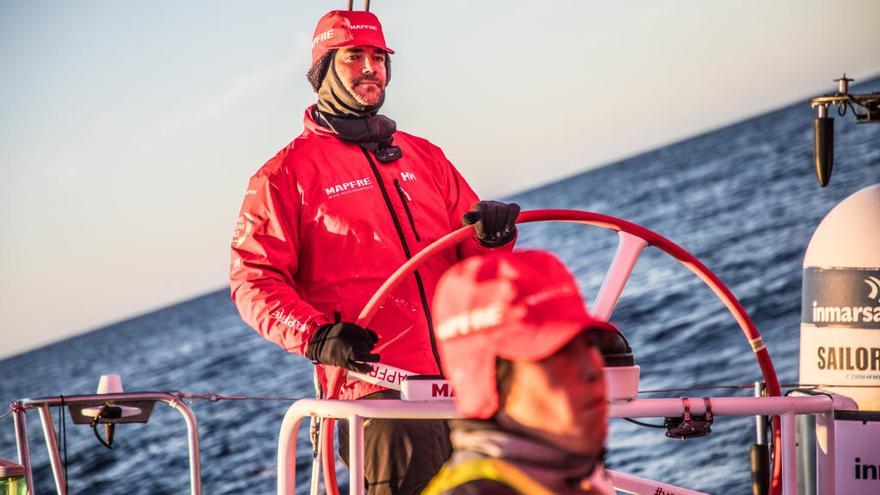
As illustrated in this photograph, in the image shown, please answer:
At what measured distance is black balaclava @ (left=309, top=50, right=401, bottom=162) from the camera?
3.95 meters

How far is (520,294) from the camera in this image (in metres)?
1.90

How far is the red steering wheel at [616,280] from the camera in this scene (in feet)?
11.0

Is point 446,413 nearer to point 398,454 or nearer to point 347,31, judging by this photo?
point 398,454

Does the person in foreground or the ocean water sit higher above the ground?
the ocean water

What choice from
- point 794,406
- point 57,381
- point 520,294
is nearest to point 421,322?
point 794,406

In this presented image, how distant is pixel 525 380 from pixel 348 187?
2030mm

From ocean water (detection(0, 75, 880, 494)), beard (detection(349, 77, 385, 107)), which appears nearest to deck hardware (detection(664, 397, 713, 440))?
beard (detection(349, 77, 385, 107))

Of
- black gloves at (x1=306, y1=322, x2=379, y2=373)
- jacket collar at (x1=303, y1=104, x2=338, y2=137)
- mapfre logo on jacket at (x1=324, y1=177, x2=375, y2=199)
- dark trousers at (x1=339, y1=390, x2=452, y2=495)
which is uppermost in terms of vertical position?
jacket collar at (x1=303, y1=104, x2=338, y2=137)

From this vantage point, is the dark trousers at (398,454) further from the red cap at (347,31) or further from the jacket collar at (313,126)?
the red cap at (347,31)

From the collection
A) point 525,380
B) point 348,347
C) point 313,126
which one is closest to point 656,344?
point 313,126

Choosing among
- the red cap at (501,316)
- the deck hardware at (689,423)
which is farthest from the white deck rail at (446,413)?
the red cap at (501,316)

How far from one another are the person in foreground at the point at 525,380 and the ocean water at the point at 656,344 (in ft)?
33.4

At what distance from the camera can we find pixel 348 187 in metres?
3.87

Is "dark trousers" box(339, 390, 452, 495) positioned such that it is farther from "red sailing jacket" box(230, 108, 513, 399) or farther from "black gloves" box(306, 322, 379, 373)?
"black gloves" box(306, 322, 379, 373)
